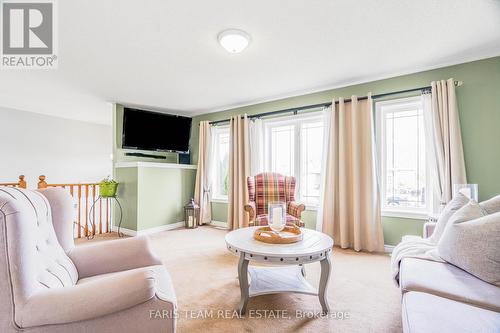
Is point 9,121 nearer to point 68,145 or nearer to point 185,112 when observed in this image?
point 68,145

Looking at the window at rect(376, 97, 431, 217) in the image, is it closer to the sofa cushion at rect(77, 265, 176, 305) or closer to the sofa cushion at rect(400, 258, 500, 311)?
the sofa cushion at rect(400, 258, 500, 311)

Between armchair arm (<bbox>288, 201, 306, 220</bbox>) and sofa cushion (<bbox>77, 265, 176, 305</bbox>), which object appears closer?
sofa cushion (<bbox>77, 265, 176, 305</bbox>)

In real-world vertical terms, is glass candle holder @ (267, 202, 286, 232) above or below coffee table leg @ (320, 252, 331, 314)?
above

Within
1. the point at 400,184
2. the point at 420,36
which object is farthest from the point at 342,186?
the point at 420,36

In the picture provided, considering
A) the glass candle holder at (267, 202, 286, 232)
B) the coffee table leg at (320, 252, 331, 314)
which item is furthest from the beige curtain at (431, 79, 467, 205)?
the glass candle holder at (267, 202, 286, 232)

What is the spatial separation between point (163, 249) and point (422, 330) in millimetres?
3017

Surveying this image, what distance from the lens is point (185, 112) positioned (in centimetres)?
506

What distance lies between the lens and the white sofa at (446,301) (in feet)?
3.02

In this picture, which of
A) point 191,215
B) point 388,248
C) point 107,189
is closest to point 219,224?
point 191,215

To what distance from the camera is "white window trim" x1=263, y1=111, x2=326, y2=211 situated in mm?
3740

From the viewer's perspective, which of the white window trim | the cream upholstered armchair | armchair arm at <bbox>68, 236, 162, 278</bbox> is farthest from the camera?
the white window trim

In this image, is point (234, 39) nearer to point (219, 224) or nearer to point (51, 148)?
point (219, 224)

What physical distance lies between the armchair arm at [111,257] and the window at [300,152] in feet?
9.01

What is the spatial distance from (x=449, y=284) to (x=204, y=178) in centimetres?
399
